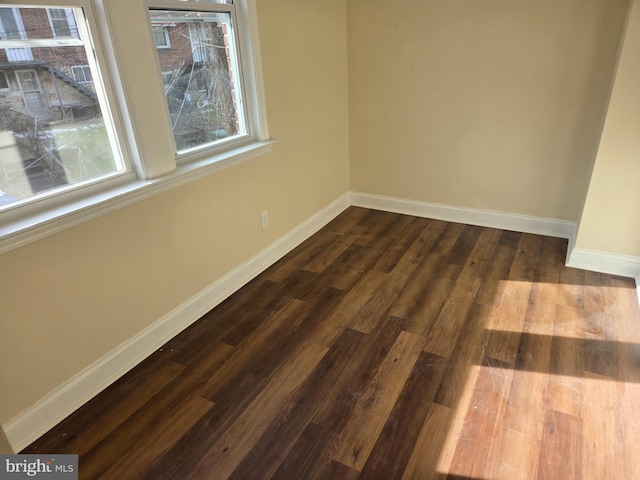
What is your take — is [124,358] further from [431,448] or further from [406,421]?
[431,448]

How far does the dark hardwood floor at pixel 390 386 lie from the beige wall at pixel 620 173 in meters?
0.25

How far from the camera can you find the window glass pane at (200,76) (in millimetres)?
2135

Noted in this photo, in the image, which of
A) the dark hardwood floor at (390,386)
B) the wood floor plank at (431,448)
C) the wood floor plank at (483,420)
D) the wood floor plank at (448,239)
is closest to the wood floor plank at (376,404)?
the dark hardwood floor at (390,386)

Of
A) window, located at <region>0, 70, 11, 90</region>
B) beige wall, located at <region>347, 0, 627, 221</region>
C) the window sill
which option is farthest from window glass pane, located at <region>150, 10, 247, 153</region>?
beige wall, located at <region>347, 0, 627, 221</region>

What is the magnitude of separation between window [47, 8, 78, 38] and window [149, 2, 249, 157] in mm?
387

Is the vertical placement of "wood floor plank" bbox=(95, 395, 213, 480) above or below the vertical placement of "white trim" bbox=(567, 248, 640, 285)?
below

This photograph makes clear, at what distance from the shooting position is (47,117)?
1.69 meters

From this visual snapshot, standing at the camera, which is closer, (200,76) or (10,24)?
(10,24)

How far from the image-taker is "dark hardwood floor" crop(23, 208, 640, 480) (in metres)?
1.60

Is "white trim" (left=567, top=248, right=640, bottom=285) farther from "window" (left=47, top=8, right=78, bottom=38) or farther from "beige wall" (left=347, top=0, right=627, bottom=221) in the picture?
"window" (left=47, top=8, right=78, bottom=38)

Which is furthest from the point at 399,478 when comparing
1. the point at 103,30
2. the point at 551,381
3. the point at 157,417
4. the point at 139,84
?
the point at 103,30

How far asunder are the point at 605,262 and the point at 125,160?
9.46 ft

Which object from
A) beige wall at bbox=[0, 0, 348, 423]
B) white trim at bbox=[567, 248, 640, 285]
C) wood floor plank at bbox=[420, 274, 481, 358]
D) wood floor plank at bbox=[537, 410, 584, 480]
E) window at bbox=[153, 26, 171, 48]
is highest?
window at bbox=[153, 26, 171, 48]

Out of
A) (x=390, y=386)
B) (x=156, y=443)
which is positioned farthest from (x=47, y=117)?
(x=390, y=386)
